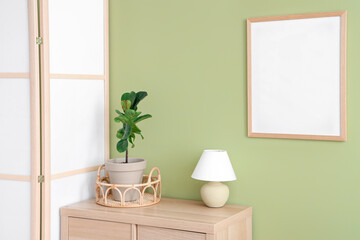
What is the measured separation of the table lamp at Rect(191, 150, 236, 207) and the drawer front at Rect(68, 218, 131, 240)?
1.32ft

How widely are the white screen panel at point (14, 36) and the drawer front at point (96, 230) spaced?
31.2 inches

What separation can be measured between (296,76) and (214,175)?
608mm

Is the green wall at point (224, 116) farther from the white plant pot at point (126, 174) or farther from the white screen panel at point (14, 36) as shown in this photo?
the white screen panel at point (14, 36)

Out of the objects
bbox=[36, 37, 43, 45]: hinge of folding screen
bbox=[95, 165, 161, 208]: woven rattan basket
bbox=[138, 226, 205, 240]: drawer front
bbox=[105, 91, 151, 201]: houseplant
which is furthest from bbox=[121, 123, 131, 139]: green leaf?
bbox=[36, 37, 43, 45]: hinge of folding screen

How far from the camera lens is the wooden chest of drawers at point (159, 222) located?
7.85 feet

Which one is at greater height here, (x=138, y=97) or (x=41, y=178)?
(x=138, y=97)

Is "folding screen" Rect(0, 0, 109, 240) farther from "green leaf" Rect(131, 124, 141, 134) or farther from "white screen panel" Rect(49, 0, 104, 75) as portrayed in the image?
"green leaf" Rect(131, 124, 141, 134)

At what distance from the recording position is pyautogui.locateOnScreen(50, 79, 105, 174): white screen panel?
2701 mm

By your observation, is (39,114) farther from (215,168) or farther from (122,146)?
(215,168)

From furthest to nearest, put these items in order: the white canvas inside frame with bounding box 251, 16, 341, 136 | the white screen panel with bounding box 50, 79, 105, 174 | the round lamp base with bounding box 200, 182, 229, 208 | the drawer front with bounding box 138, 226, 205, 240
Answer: the white screen panel with bounding box 50, 79, 105, 174, the round lamp base with bounding box 200, 182, 229, 208, the white canvas inside frame with bounding box 251, 16, 341, 136, the drawer front with bounding box 138, 226, 205, 240

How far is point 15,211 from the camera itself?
8.79 ft

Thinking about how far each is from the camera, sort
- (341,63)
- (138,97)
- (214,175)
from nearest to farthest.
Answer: (341,63) → (214,175) → (138,97)

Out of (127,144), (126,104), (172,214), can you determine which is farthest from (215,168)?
(126,104)

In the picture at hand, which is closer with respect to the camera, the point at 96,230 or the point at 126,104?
the point at 96,230
